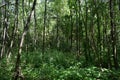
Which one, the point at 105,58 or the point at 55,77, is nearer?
the point at 55,77

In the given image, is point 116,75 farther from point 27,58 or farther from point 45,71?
point 27,58

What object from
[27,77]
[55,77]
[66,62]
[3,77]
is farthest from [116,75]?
[66,62]

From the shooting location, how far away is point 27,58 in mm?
19125

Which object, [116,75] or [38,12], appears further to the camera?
[38,12]

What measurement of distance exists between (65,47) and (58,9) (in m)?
12.4

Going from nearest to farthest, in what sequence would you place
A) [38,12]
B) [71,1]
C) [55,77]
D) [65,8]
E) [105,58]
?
[55,77] < [105,58] < [71,1] < [65,8] < [38,12]

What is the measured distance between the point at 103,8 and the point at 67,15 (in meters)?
12.8

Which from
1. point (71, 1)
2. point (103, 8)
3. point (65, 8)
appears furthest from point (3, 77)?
point (65, 8)

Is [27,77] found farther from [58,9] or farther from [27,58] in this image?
[58,9]

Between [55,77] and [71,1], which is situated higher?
[71,1]

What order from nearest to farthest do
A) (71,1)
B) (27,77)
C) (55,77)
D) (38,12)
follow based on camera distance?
(55,77), (27,77), (71,1), (38,12)

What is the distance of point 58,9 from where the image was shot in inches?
1254

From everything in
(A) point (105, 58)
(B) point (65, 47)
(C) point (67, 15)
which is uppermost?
(C) point (67, 15)

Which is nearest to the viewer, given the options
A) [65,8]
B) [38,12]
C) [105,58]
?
[105,58]
